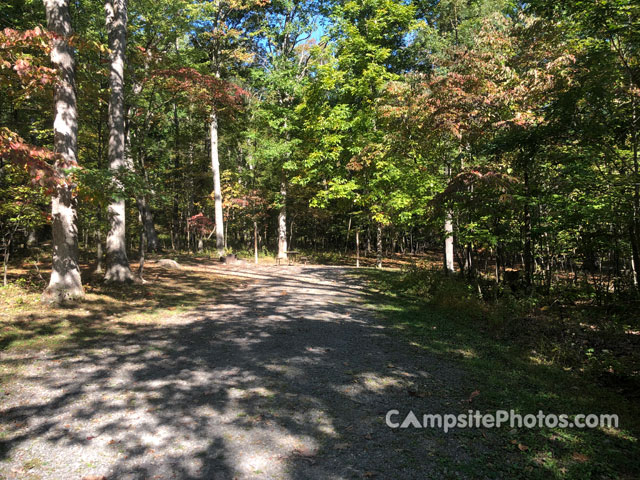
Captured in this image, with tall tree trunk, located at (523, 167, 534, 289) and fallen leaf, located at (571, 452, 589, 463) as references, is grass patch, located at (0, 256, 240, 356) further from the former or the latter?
tall tree trunk, located at (523, 167, 534, 289)

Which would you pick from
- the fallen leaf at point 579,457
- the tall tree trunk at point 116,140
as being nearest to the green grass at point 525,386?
the fallen leaf at point 579,457

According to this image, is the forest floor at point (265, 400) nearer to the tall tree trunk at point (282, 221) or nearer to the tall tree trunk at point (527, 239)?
the tall tree trunk at point (527, 239)

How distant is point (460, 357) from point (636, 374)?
2.12 m

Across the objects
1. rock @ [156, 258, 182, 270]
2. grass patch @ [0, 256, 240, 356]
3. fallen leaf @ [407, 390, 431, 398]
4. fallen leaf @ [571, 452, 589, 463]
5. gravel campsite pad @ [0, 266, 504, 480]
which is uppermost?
rock @ [156, 258, 182, 270]

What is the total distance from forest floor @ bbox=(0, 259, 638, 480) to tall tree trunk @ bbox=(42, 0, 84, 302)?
2.63 feet

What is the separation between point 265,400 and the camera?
12.3 ft

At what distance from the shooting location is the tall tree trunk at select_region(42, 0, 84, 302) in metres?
7.47

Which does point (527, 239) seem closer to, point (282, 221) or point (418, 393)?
point (418, 393)

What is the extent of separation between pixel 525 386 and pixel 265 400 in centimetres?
318

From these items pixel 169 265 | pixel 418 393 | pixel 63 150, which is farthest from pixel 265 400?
pixel 169 265

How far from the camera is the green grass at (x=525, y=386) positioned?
2.81 meters

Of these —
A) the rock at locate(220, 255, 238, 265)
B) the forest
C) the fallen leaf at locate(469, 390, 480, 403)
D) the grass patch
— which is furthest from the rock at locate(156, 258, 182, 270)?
the fallen leaf at locate(469, 390, 480, 403)

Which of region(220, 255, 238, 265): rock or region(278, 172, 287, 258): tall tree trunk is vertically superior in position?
region(278, 172, 287, 258): tall tree trunk

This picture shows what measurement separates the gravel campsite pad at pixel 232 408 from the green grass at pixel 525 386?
0.86ft
